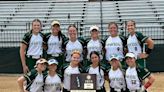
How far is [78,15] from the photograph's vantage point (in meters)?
22.1

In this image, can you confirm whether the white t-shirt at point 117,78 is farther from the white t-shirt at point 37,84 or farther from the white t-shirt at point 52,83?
the white t-shirt at point 37,84

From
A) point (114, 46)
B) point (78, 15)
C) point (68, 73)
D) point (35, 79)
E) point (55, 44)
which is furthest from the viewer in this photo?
point (78, 15)

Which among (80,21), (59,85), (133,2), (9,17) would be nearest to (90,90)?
(59,85)

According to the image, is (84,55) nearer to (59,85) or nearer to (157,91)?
(59,85)

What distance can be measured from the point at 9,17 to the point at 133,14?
6243 millimetres

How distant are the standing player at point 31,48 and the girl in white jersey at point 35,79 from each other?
811 millimetres

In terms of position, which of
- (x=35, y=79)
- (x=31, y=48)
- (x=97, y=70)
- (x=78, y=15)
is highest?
(x=78, y=15)

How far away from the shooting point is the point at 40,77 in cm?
817

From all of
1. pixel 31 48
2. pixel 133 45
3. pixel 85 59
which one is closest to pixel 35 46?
pixel 31 48

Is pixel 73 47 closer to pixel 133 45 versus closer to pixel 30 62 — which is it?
pixel 30 62

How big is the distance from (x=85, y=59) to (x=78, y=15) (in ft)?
43.6

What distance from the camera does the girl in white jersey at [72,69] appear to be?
812cm

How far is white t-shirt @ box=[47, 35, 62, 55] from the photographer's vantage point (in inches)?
351

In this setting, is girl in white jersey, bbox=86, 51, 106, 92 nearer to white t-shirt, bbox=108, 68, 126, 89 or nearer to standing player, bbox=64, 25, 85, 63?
white t-shirt, bbox=108, 68, 126, 89
